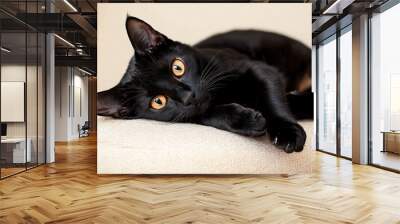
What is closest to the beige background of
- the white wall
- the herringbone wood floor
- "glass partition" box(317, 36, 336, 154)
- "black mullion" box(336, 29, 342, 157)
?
the herringbone wood floor

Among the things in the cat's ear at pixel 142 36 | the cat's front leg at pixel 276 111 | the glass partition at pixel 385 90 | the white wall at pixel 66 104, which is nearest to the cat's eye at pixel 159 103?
the cat's ear at pixel 142 36

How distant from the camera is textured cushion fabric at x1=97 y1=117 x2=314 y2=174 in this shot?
607 cm

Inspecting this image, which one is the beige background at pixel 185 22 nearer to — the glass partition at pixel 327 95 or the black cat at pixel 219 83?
the black cat at pixel 219 83

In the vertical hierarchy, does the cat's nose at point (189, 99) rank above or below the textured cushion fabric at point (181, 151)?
above

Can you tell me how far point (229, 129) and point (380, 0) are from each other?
352 cm

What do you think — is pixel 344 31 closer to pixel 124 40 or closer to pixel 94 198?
pixel 124 40

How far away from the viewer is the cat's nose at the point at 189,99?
597cm

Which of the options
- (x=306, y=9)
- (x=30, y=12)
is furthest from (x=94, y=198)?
(x=306, y=9)

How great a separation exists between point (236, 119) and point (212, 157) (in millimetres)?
727

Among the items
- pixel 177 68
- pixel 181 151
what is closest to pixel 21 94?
pixel 177 68

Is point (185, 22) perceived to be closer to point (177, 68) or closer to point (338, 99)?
point (177, 68)

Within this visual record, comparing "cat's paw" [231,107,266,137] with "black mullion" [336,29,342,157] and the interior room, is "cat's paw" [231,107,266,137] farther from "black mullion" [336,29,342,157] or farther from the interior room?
"black mullion" [336,29,342,157]

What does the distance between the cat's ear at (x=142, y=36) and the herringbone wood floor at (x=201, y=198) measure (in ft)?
6.90

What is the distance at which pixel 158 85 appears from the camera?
597 centimetres
